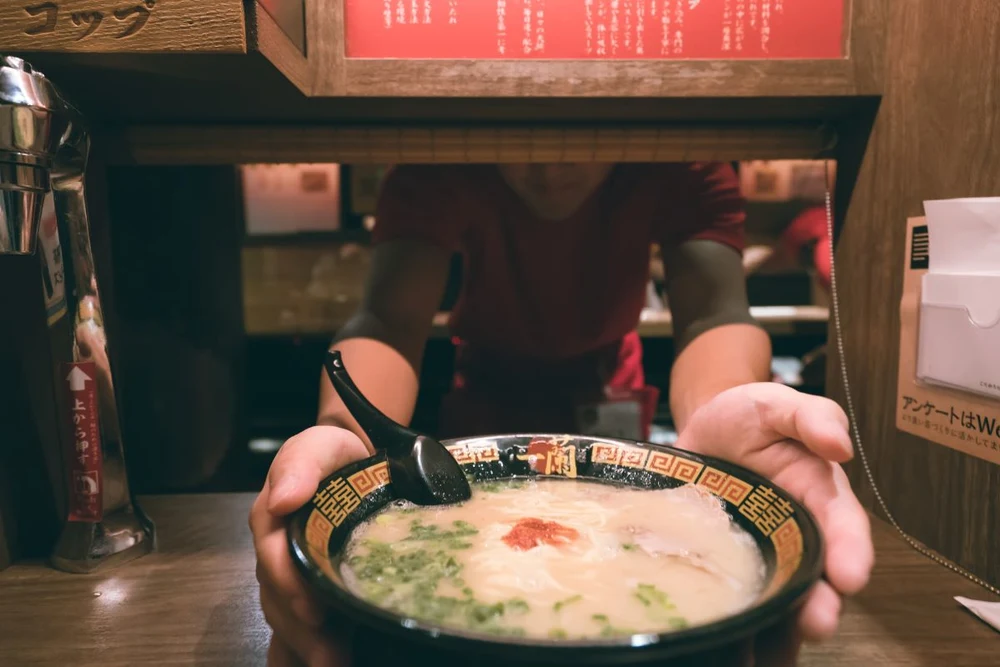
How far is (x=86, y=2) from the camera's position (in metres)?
0.92

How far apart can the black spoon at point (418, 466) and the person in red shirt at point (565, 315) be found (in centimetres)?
5

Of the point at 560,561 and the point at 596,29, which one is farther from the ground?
the point at 596,29

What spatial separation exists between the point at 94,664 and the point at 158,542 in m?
0.39

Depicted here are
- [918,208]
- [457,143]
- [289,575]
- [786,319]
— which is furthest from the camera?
[786,319]

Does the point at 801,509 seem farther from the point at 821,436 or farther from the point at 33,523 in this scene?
the point at 33,523

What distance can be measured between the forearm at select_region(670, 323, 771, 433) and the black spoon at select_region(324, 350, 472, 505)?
638mm

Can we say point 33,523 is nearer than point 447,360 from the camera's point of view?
Yes

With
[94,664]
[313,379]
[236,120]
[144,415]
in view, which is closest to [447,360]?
[313,379]

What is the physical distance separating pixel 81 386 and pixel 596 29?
3.74 ft

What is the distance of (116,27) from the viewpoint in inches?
36.2

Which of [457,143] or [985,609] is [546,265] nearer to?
[457,143]

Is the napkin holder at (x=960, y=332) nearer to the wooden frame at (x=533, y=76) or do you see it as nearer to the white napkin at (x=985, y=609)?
the white napkin at (x=985, y=609)

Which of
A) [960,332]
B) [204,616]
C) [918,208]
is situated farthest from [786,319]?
[204,616]

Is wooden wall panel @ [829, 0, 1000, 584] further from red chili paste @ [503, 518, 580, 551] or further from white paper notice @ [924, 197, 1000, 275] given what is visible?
red chili paste @ [503, 518, 580, 551]
